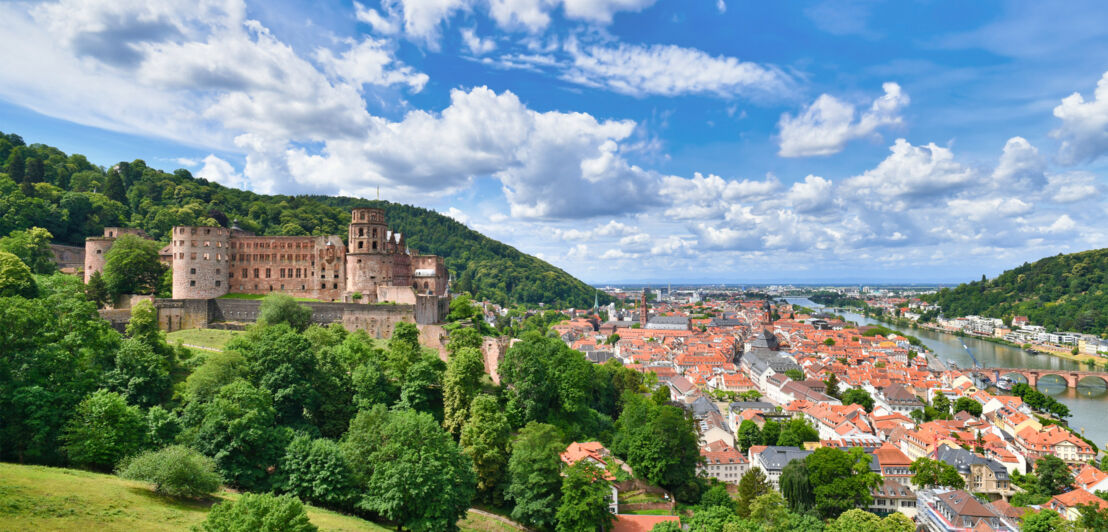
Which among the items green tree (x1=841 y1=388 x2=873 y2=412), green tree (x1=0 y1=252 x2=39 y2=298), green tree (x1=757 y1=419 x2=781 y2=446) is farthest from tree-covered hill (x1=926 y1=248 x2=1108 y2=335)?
green tree (x1=0 y1=252 x2=39 y2=298)

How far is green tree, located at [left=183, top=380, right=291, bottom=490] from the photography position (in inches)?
882

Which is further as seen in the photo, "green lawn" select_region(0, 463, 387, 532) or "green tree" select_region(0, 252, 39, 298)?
"green tree" select_region(0, 252, 39, 298)

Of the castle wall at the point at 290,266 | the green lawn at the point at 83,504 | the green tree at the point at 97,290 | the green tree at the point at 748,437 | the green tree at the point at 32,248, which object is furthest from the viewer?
the green tree at the point at 748,437

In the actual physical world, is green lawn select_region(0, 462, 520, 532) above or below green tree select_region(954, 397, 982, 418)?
above

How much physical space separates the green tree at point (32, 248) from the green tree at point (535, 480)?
36984 mm

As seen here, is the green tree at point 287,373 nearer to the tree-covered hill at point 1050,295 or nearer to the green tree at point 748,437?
the green tree at point 748,437

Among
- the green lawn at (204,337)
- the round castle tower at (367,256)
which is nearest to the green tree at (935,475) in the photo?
the round castle tower at (367,256)

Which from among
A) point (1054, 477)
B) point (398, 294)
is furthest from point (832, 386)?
point (398, 294)

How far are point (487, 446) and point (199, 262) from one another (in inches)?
1196

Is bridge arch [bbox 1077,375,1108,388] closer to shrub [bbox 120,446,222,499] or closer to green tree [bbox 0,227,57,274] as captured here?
shrub [bbox 120,446,222,499]

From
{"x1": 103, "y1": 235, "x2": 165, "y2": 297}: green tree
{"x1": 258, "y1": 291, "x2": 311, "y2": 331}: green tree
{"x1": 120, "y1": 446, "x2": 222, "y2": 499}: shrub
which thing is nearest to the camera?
{"x1": 120, "y1": 446, "x2": 222, "y2": 499}: shrub

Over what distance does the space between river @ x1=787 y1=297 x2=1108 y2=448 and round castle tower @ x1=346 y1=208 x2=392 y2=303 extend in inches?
2561

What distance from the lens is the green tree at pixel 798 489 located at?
36.9 meters

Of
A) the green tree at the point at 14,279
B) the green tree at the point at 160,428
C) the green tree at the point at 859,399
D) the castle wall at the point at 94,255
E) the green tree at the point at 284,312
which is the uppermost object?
the castle wall at the point at 94,255
